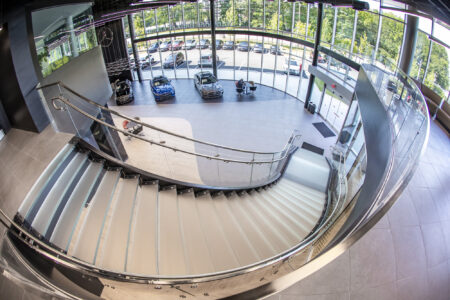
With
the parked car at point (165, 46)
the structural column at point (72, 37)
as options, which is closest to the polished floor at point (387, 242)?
the structural column at point (72, 37)

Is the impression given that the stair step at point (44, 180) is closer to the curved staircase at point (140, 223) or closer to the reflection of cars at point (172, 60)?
the curved staircase at point (140, 223)

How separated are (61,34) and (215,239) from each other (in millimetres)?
5267

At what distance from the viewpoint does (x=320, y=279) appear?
7.16 ft

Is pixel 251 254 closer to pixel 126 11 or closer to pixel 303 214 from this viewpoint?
pixel 303 214

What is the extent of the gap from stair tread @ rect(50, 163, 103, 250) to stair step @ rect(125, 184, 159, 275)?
0.73m

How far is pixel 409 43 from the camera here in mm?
7965

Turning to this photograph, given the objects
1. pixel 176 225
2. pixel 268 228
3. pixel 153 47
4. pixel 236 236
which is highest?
pixel 153 47

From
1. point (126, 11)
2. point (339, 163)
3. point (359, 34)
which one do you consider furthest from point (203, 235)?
point (126, 11)

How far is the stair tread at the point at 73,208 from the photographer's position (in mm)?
3007

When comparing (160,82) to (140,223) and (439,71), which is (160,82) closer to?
(140,223)

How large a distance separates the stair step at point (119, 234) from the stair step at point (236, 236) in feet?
5.36

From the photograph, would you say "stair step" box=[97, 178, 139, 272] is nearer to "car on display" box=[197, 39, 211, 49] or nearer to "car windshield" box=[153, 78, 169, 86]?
"car windshield" box=[153, 78, 169, 86]

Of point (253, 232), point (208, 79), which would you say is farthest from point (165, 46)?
point (253, 232)

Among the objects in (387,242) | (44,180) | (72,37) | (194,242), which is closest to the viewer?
(387,242)
